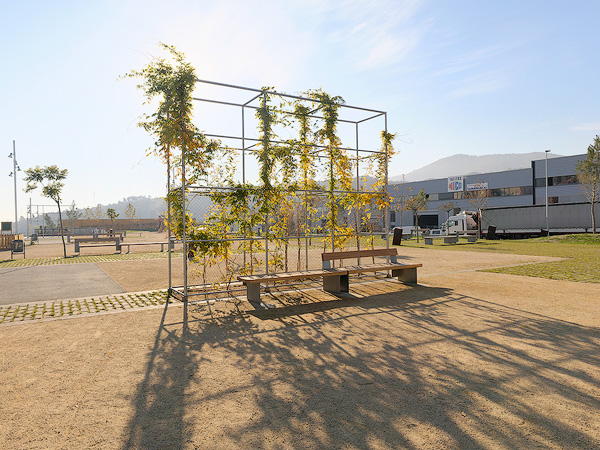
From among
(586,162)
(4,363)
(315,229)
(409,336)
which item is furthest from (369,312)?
(586,162)

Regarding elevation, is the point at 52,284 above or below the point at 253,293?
below

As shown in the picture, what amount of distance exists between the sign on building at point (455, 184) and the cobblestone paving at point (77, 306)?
59.1 metres

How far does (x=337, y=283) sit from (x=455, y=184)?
189 ft

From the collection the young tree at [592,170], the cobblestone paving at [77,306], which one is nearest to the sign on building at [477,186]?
the young tree at [592,170]

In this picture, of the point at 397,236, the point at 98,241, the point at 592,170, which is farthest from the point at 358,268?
Answer: the point at 592,170

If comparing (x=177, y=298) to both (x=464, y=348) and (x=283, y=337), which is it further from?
(x=464, y=348)

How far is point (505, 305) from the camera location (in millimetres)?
7559

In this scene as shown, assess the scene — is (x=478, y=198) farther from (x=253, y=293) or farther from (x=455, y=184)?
(x=253, y=293)

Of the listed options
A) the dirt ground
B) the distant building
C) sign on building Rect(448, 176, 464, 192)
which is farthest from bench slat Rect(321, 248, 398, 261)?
sign on building Rect(448, 176, 464, 192)

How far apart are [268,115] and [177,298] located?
179 inches

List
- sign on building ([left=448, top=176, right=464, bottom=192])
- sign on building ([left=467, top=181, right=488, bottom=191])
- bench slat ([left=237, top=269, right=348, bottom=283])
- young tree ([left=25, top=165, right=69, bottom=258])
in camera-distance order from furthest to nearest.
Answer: sign on building ([left=448, top=176, right=464, bottom=192]) → sign on building ([left=467, top=181, right=488, bottom=191]) → young tree ([left=25, top=165, right=69, bottom=258]) → bench slat ([left=237, top=269, right=348, bottom=283])

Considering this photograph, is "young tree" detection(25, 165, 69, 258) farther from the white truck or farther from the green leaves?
the white truck

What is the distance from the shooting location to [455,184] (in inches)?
2419

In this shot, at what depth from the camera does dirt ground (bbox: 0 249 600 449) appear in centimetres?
312
